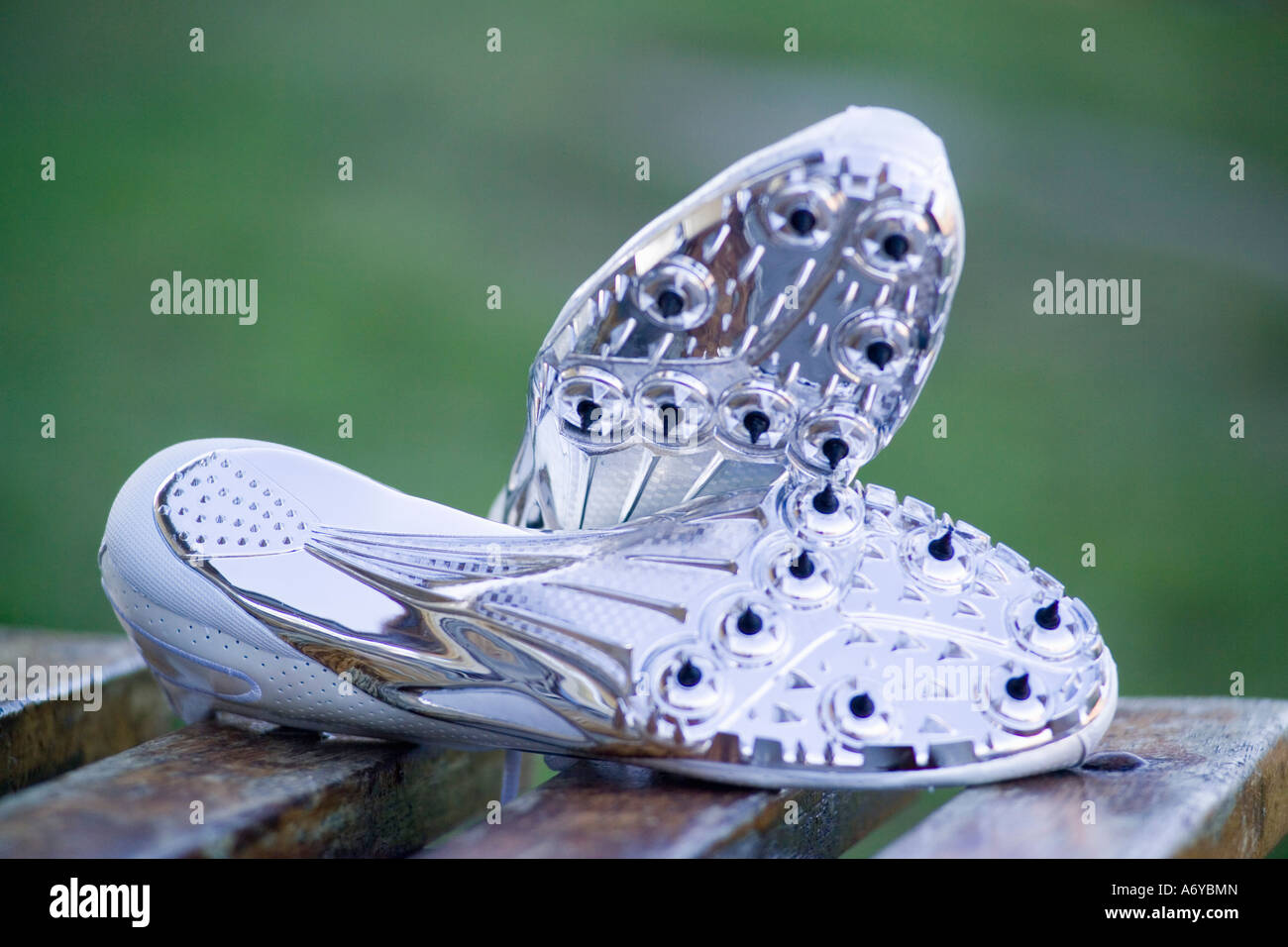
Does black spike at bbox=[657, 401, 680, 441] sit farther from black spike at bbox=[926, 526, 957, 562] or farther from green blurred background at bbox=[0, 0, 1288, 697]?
green blurred background at bbox=[0, 0, 1288, 697]

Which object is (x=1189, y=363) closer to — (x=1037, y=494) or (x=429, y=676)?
(x=1037, y=494)

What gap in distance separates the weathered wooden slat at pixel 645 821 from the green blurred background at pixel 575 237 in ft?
4.70

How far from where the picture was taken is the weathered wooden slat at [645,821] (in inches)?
41.6

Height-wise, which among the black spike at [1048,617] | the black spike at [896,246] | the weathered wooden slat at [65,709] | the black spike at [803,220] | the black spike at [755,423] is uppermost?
the black spike at [803,220]

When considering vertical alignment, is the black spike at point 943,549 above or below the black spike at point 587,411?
below

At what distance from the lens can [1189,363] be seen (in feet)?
11.8

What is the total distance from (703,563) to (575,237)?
2.98 m

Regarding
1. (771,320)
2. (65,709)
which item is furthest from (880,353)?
(65,709)

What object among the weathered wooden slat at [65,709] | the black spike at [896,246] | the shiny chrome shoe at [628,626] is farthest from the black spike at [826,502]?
the weathered wooden slat at [65,709]

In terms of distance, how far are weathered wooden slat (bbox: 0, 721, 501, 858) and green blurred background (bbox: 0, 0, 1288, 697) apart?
1.46 m

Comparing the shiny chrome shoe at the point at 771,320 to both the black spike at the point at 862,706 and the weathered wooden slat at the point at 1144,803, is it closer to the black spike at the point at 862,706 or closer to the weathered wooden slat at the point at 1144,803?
the black spike at the point at 862,706

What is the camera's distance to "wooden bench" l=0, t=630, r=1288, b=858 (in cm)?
106
